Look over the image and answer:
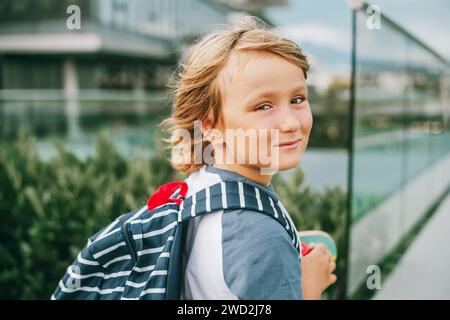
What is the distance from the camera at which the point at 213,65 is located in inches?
49.2

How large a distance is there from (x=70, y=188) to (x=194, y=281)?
2914 millimetres

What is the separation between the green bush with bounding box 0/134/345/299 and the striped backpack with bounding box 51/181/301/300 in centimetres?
212

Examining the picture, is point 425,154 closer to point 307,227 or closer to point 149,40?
point 307,227

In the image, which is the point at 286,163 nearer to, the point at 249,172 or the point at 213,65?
the point at 249,172

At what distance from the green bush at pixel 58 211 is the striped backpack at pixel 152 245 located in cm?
212

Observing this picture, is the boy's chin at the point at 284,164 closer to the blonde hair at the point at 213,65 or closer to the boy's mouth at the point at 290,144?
the boy's mouth at the point at 290,144

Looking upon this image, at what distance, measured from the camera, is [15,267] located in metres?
3.42

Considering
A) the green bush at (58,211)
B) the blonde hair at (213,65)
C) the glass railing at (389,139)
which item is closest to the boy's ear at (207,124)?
the blonde hair at (213,65)

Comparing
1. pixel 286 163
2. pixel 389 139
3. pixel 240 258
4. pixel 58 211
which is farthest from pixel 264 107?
pixel 389 139

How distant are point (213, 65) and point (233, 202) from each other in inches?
11.9

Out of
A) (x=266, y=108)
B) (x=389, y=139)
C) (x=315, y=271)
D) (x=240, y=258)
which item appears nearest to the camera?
(x=240, y=258)

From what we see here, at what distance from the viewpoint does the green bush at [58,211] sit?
11.2 feet

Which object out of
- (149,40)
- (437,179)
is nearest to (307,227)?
(437,179)

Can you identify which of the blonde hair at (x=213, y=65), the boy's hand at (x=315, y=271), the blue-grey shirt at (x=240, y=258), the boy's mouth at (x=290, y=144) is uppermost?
the blonde hair at (x=213, y=65)
